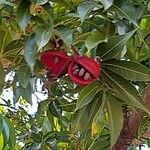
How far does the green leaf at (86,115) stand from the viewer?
936 millimetres

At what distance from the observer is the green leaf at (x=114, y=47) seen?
2.61 ft

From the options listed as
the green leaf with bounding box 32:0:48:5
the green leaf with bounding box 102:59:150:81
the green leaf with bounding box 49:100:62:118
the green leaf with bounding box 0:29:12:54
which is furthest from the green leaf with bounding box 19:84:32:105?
the green leaf with bounding box 32:0:48:5

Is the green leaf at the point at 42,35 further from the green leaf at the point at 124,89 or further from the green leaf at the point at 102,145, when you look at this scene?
the green leaf at the point at 102,145

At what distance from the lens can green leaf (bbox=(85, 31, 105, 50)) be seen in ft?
2.48

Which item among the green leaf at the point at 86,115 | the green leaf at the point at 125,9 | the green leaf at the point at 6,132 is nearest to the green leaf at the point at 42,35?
the green leaf at the point at 125,9

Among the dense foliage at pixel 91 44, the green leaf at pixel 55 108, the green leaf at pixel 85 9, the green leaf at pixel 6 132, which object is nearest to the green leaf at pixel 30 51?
the dense foliage at pixel 91 44

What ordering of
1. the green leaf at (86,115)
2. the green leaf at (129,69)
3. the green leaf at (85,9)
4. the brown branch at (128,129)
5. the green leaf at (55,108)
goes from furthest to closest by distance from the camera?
1. the green leaf at (55,108)
2. the brown branch at (128,129)
3. the green leaf at (86,115)
4. the green leaf at (129,69)
5. the green leaf at (85,9)

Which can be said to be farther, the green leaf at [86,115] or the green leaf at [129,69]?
the green leaf at [86,115]

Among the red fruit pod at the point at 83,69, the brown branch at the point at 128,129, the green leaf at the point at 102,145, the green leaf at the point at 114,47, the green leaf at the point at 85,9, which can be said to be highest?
the green leaf at the point at 85,9

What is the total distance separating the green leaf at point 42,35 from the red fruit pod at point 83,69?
74 millimetres

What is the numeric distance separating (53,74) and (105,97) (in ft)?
0.36

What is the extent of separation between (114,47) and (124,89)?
8cm

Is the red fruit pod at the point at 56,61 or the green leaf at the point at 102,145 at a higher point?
the red fruit pod at the point at 56,61

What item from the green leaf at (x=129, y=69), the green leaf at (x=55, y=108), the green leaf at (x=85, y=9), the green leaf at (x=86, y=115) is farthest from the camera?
the green leaf at (x=55, y=108)
